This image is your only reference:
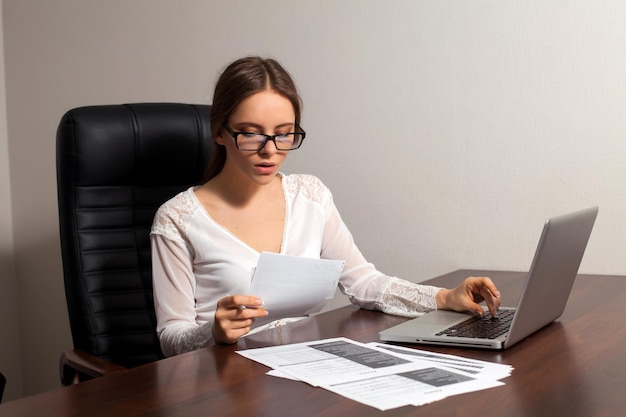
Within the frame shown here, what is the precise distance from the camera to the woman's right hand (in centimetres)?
148

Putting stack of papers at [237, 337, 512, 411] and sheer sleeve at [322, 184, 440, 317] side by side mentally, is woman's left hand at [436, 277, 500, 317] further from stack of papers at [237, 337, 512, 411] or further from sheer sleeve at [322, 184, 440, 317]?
stack of papers at [237, 337, 512, 411]

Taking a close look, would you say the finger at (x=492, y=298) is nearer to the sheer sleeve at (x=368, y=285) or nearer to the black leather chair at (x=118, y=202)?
the sheer sleeve at (x=368, y=285)

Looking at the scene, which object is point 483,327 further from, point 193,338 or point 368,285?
point 193,338

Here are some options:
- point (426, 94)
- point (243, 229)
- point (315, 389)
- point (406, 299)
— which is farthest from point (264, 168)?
point (426, 94)

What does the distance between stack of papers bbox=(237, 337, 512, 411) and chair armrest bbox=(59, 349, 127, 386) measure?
43cm

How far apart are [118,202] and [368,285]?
0.70m

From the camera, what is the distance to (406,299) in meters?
1.82

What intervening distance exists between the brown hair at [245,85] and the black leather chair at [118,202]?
36cm

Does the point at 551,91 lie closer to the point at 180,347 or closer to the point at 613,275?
the point at 613,275

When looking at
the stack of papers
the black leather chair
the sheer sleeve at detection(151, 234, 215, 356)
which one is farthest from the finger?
the black leather chair

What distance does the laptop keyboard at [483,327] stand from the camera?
1499 mm

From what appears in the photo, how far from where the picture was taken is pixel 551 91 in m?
2.22

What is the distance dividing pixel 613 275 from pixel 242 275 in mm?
1013

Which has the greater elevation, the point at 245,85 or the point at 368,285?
the point at 245,85
